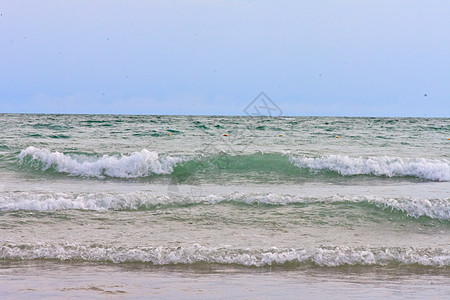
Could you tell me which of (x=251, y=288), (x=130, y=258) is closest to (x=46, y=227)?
(x=130, y=258)

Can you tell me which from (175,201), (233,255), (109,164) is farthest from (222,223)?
(109,164)

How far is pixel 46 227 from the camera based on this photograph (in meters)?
6.63

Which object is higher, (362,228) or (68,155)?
(68,155)

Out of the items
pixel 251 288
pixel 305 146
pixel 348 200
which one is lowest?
pixel 251 288

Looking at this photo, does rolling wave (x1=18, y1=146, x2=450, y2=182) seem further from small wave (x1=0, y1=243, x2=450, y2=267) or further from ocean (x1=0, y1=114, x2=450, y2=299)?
small wave (x1=0, y1=243, x2=450, y2=267)

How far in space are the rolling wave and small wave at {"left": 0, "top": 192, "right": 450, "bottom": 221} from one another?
265cm

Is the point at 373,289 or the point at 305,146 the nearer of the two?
the point at 373,289

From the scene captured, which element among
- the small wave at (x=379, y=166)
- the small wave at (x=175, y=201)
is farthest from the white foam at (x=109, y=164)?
the small wave at (x=379, y=166)

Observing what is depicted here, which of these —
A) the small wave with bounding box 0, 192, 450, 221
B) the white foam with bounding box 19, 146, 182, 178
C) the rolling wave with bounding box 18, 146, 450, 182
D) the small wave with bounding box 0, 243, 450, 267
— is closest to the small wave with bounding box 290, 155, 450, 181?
the rolling wave with bounding box 18, 146, 450, 182

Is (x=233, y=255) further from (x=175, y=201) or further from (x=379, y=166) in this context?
(x=379, y=166)

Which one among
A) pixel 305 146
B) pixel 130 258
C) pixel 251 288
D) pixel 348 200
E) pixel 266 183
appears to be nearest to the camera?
pixel 251 288

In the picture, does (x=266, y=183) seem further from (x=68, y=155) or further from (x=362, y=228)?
(x=68, y=155)

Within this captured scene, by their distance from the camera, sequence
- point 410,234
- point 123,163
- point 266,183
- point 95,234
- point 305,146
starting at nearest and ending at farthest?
point 95,234
point 410,234
point 266,183
point 123,163
point 305,146

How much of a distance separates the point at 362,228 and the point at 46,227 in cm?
480
